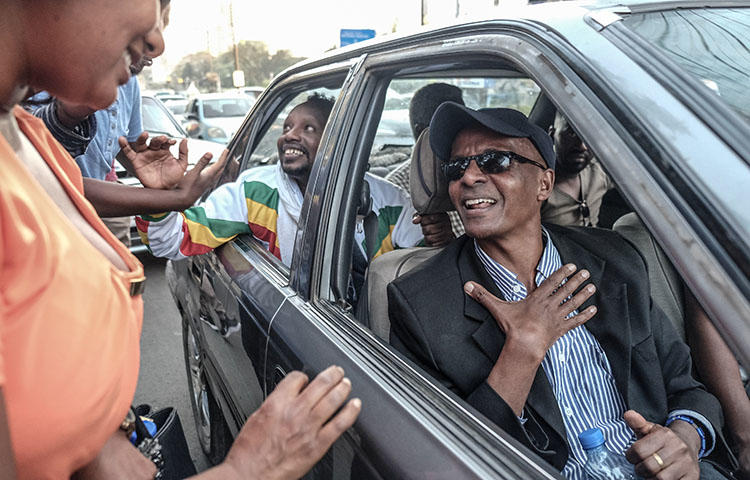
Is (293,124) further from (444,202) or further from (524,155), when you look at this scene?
(524,155)

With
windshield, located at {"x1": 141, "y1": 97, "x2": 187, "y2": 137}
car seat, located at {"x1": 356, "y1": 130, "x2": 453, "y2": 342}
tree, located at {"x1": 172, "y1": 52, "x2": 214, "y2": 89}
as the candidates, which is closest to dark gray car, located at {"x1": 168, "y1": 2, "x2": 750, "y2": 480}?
car seat, located at {"x1": 356, "y1": 130, "x2": 453, "y2": 342}

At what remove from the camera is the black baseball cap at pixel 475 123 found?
1.77m

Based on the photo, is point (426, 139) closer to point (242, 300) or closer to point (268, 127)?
point (242, 300)

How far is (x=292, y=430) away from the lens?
0.99 meters

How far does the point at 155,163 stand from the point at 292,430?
1.53 m

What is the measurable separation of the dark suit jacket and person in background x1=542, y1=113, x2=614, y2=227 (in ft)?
2.27

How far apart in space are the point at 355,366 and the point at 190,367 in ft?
7.12

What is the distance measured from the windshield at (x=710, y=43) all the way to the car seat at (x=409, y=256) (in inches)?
39.4

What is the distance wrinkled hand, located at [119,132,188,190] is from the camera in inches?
84.7

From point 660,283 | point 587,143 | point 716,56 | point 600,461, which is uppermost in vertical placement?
point 716,56

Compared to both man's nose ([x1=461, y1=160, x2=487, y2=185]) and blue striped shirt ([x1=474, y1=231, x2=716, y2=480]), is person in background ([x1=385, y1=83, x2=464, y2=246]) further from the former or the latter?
blue striped shirt ([x1=474, y1=231, x2=716, y2=480])

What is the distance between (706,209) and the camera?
820mm

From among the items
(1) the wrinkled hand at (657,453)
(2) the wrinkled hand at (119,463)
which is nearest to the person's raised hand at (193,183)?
(2) the wrinkled hand at (119,463)

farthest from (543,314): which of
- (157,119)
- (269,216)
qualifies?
(157,119)
